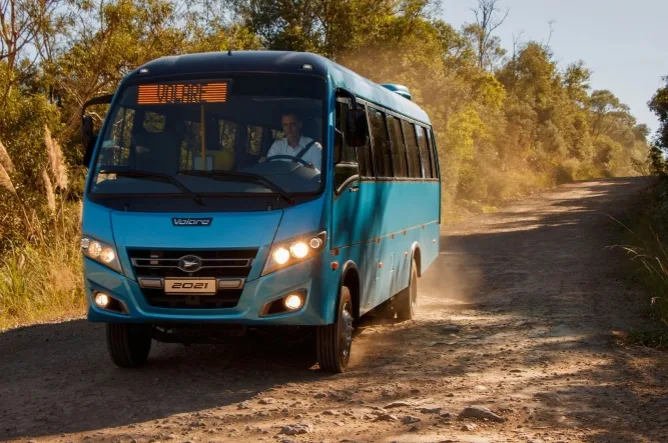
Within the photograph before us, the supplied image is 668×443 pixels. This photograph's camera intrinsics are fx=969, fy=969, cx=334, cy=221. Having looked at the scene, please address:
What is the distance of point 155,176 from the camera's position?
25.3 feet

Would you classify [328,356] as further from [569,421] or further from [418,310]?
[418,310]

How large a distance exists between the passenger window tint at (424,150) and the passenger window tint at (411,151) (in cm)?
33

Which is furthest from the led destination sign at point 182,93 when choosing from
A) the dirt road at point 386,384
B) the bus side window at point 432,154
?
the bus side window at point 432,154

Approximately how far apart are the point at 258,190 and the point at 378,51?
2322cm

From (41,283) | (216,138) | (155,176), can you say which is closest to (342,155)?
(216,138)

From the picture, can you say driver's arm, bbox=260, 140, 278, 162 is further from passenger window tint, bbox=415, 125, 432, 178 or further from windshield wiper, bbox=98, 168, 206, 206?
passenger window tint, bbox=415, 125, 432, 178

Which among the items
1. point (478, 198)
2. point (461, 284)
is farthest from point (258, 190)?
point (478, 198)

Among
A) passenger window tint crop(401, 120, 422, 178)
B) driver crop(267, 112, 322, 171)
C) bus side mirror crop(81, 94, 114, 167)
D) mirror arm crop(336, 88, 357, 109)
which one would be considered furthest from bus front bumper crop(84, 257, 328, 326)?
passenger window tint crop(401, 120, 422, 178)

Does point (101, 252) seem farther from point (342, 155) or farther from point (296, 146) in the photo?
point (342, 155)

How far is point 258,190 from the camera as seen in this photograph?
749 cm

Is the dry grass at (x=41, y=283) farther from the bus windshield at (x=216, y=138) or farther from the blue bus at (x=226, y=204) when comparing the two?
the bus windshield at (x=216, y=138)

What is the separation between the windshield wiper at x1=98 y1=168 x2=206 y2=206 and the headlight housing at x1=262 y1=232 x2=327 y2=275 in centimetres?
71

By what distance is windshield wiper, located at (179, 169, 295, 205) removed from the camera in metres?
7.46

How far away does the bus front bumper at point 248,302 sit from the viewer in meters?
7.32
